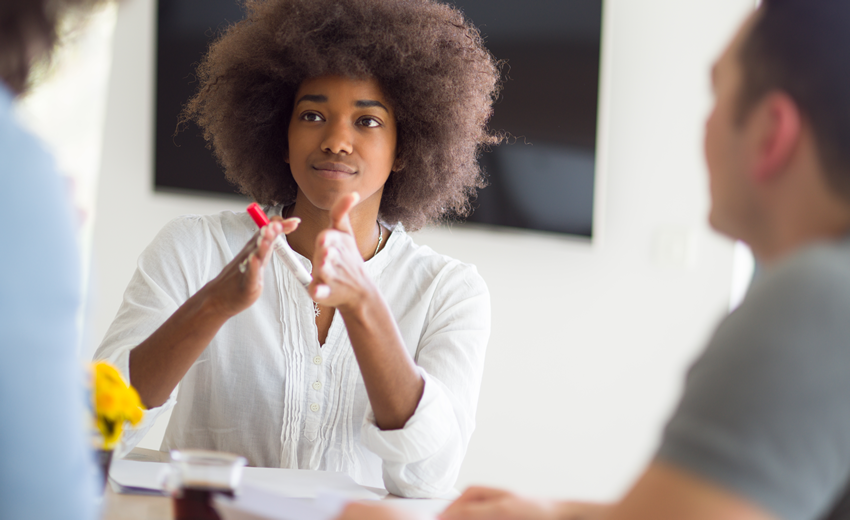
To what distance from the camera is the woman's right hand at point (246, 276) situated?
1145mm

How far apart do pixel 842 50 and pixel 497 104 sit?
6.26ft

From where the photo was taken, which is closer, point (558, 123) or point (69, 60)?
point (69, 60)

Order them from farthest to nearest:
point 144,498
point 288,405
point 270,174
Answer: point 270,174, point 288,405, point 144,498

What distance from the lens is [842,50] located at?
532 millimetres

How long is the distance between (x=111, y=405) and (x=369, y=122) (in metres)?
0.90

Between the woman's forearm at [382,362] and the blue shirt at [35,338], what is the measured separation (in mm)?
663

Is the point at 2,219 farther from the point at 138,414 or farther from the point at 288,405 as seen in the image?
the point at 288,405

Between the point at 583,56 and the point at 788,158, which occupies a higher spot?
the point at 583,56

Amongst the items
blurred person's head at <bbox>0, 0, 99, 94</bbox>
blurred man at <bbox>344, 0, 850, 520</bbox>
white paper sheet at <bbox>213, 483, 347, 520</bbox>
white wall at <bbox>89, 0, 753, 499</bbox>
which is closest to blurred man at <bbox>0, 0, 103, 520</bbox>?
blurred person's head at <bbox>0, 0, 99, 94</bbox>

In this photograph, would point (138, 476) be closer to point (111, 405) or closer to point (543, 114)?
point (111, 405)

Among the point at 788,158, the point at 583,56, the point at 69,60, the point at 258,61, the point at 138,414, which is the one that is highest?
the point at 583,56

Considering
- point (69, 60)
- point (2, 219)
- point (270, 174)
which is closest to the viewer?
point (2, 219)

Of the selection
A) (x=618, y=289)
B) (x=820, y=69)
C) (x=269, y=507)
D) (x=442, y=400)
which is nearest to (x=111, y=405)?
(x=269, y=507)

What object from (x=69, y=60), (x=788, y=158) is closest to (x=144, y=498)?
(x=69, y=60)
